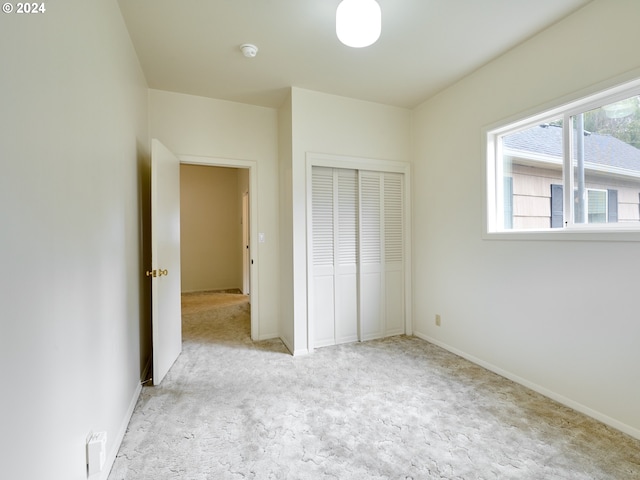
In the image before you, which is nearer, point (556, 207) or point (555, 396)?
point (555, 396)

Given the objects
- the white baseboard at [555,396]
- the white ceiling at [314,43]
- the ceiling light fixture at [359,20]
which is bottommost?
the white baseboard at [555,396]

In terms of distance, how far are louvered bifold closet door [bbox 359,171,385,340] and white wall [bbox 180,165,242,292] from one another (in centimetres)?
370

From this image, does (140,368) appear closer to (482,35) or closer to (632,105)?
(482,35)

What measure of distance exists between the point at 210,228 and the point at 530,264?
579 centimetres

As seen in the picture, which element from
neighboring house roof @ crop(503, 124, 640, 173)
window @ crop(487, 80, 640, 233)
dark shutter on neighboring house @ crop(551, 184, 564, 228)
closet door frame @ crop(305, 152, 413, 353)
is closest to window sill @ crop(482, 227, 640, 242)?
window @ crop(487, 80, 640, 233)

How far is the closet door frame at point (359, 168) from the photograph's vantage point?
2.96 meters

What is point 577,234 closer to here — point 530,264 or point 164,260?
point 530,264

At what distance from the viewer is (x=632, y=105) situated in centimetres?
180

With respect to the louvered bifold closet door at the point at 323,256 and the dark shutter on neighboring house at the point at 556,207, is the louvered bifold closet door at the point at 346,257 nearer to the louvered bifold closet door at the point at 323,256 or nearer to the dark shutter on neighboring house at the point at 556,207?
the louvered bifold closet door at the point at 323,256

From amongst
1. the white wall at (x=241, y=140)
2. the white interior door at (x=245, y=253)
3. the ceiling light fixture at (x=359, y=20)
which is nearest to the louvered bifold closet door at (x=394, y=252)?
the white wall at (x=241, y=140)

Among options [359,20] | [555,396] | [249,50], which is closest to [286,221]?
[249,50]

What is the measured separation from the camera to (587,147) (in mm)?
2025

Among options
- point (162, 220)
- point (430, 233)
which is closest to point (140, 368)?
point (162, 220)

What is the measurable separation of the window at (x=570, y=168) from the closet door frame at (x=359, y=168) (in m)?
0.99
